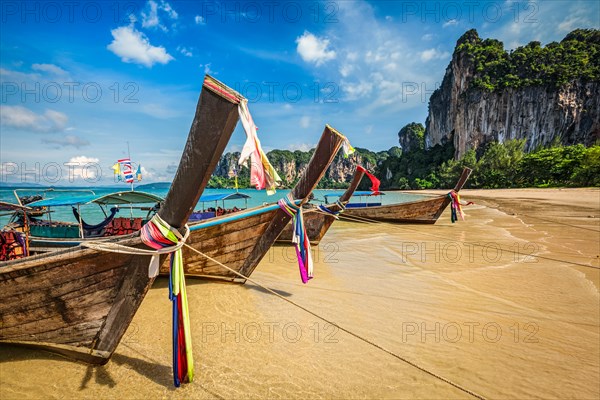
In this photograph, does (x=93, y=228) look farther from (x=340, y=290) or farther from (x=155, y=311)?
(x=340, y=290)

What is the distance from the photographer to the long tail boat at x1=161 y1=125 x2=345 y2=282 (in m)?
4.74

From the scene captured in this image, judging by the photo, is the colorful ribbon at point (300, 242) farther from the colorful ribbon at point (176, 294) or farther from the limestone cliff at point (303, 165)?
the limestone cliff at point (303, 165)

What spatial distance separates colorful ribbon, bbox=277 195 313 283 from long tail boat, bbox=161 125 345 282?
19cm

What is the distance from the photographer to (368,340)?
382cm

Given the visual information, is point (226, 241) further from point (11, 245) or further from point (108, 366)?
point (11, 245)

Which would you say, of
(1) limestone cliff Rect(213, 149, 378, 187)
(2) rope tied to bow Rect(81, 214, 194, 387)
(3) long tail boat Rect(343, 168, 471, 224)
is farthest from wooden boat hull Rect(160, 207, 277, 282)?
(1) limestone cliff Rect(213, 149, 378, 187)

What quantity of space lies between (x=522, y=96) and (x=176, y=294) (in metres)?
78.0

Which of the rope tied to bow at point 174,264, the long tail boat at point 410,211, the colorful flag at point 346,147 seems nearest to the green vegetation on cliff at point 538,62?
the long tail boat at point 410,211

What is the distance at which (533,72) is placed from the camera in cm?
5981

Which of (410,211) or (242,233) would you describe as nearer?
(242,233)

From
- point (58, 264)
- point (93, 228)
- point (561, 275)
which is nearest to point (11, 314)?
point (58, 264)

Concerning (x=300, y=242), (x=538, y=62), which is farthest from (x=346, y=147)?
(x=538, y=62)

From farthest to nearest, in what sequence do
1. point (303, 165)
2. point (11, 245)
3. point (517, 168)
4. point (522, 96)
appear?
point (303, 165) < point (522, 96) < point (517, 168) < point (11, 245)

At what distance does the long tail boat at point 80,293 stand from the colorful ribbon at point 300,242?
2455mm
